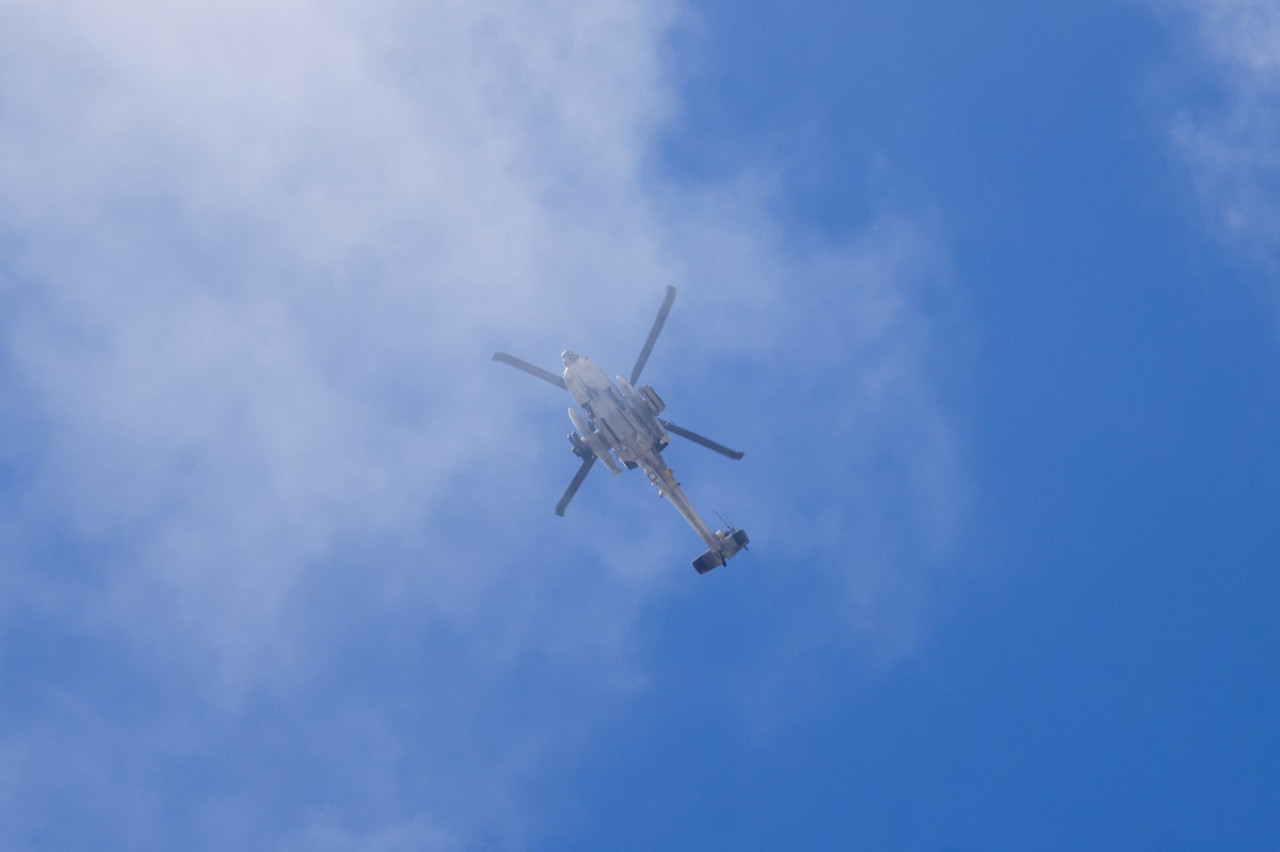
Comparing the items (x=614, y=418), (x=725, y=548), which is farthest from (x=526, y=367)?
(x=725, y=548)

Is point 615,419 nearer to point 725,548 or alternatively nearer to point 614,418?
point 614,418

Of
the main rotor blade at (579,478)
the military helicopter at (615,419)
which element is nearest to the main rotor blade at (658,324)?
the military helicopter at (615,419)

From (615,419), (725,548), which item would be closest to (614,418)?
(615,419)

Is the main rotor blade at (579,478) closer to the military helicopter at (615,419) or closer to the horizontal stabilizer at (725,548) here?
the military helicopter at (615,419)

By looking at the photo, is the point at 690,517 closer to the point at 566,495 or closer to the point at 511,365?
the point at 566,495

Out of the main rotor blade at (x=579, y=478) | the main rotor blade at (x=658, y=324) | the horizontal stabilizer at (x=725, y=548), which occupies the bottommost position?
the horizontal stabilizer at (x=725, y=548)

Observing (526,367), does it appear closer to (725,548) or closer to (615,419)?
(615,419)

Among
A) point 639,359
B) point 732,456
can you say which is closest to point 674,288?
point 639,359

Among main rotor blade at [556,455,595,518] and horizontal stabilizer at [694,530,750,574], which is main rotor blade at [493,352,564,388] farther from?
horizontal stabilizer at [694,530,750,574]

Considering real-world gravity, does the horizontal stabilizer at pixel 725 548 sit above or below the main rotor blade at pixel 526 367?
below

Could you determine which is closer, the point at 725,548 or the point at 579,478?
the point at 579,478

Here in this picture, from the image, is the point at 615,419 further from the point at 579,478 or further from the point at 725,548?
the point at 725,548

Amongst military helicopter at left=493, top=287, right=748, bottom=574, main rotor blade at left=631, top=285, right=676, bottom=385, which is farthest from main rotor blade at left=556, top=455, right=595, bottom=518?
main rotor blade at left=631, top=285, right=676, bottom=385

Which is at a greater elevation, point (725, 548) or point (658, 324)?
point (658, 324)
